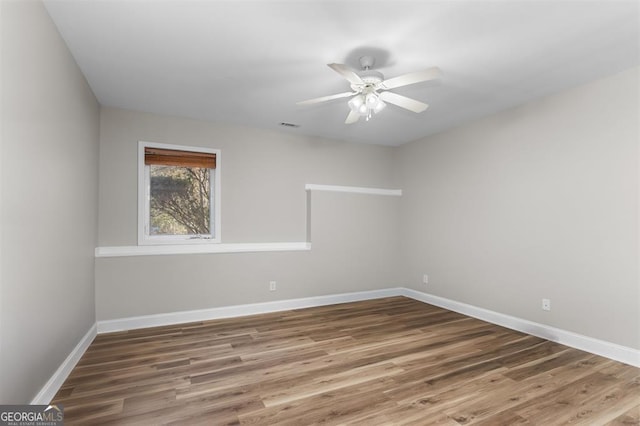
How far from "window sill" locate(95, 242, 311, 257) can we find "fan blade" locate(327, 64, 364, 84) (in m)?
2.59

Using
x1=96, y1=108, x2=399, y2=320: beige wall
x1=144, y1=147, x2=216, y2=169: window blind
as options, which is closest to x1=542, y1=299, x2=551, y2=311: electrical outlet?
x1=96, y1=108, x2=399, y2=320: beige wall

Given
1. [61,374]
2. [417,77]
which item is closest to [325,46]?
[417,77]

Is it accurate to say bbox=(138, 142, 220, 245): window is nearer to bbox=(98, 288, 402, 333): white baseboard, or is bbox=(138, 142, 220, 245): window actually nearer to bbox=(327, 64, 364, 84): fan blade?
bbox=(98, 288, 402, 333): white baseboard

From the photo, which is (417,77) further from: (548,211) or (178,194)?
(178,194)

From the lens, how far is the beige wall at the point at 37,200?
4.98 ft

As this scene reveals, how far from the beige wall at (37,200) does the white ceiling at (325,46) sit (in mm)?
363

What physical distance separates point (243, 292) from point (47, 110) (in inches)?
110

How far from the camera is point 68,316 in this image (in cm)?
246

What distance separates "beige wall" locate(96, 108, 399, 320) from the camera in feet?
11.7

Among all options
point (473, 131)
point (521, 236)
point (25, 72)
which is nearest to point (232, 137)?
point (25, 72)

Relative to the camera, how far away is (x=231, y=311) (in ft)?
13.1

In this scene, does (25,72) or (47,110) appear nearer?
(25,72)

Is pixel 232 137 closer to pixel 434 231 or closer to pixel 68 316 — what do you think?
pixel 68 316

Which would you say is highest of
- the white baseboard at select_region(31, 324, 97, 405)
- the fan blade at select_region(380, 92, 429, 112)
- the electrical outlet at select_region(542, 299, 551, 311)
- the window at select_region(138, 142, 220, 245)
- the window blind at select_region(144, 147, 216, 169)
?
the fan blade at select_region(380, 92, 429, 112)
